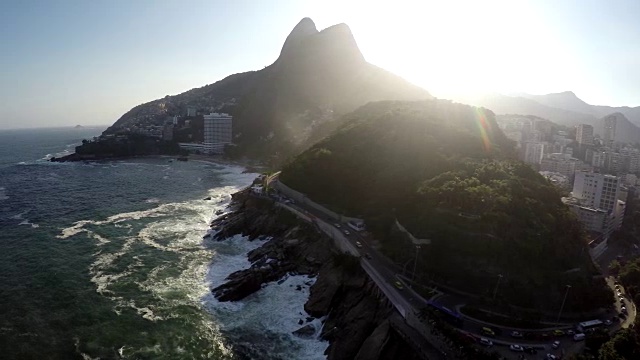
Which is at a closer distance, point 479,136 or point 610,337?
point 610,337

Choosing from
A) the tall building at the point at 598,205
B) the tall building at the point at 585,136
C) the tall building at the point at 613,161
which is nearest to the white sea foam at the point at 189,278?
the tall building at the point at 598,205

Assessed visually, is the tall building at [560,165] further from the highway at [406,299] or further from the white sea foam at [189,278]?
the white sea foam at [189,278]

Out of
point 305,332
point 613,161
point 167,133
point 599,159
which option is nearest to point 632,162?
point 613,161

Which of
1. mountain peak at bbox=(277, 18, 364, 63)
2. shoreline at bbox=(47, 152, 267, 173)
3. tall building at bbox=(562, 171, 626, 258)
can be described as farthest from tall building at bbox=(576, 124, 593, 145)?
shoreline at bbox=(47, 152, 267, 173)

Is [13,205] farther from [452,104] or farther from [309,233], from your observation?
[452,104]

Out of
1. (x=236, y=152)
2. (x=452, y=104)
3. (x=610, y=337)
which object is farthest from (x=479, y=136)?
(x=236, y=152)
